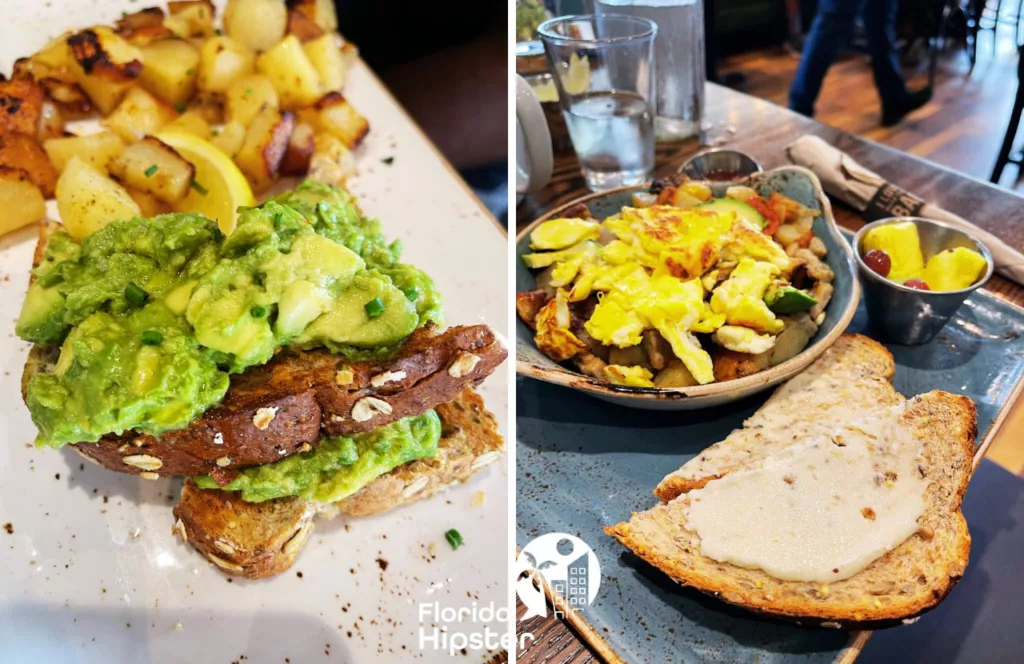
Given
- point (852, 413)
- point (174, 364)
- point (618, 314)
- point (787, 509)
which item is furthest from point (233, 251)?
point (852, 413)

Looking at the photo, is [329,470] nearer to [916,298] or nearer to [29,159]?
[916,298]

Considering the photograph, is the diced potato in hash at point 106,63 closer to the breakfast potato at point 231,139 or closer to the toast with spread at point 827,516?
the breakfast potato at point 231,139

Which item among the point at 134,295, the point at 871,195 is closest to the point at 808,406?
the point at 871,195

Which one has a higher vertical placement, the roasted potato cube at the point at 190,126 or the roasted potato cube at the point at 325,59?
the roasted potato cube at the point at 325,59

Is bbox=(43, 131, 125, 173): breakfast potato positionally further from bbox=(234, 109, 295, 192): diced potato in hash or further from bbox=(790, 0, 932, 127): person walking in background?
bbox=(790, 0, 932, 127): person walking in background

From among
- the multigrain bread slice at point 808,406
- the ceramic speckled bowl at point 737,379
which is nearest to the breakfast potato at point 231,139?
the ceramic speckled bowl at point 737,379

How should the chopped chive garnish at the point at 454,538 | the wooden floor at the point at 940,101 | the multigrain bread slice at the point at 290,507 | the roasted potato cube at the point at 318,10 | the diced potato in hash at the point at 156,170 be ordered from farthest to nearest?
the wooden floor at the point at 940,101 < the roasted potato cube at the point at 318,10 < the diced potato in hash at the point at 156,170 < the chopped chive garnish at the point at 454,538 < the multigrain bread slice at the point at 290,507
